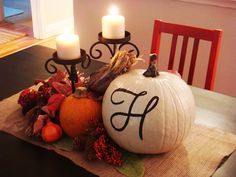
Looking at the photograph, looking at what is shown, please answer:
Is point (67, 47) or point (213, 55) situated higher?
point (67, 47)

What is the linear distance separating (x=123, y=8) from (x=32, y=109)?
1636 millimetres

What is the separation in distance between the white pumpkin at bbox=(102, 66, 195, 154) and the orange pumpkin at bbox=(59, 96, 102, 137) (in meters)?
0.05

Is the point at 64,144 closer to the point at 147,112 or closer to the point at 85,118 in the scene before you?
the point at 85,118

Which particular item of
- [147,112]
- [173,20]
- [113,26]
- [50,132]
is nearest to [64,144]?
[50,132]

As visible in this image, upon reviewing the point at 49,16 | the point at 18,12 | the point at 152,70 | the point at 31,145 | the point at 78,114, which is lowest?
the point at 18,12

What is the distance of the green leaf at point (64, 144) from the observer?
944 millimetres

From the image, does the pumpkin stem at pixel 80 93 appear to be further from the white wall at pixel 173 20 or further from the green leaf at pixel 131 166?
the white wall at pixel 173 20

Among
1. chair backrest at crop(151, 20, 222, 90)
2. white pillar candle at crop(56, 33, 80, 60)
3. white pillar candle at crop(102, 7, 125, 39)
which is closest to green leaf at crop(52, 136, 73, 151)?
white pillar candle at crop(56, 33, 80, 60)

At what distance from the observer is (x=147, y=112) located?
0.84 meters

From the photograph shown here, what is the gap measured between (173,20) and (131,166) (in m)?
1.60

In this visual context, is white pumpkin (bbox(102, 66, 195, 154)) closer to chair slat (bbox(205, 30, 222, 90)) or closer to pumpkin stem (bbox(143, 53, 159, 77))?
pumpkin stem (bbox(143, 53, 159, 77))

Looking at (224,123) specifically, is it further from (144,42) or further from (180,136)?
(144,42)

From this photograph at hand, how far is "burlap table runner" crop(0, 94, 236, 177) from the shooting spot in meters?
0.86

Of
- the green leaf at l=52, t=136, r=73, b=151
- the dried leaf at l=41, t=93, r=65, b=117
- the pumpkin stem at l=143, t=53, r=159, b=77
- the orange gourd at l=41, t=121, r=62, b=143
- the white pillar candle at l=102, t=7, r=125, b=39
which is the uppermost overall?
the white pillar candle at l=102, t=7, r=125, b=39
